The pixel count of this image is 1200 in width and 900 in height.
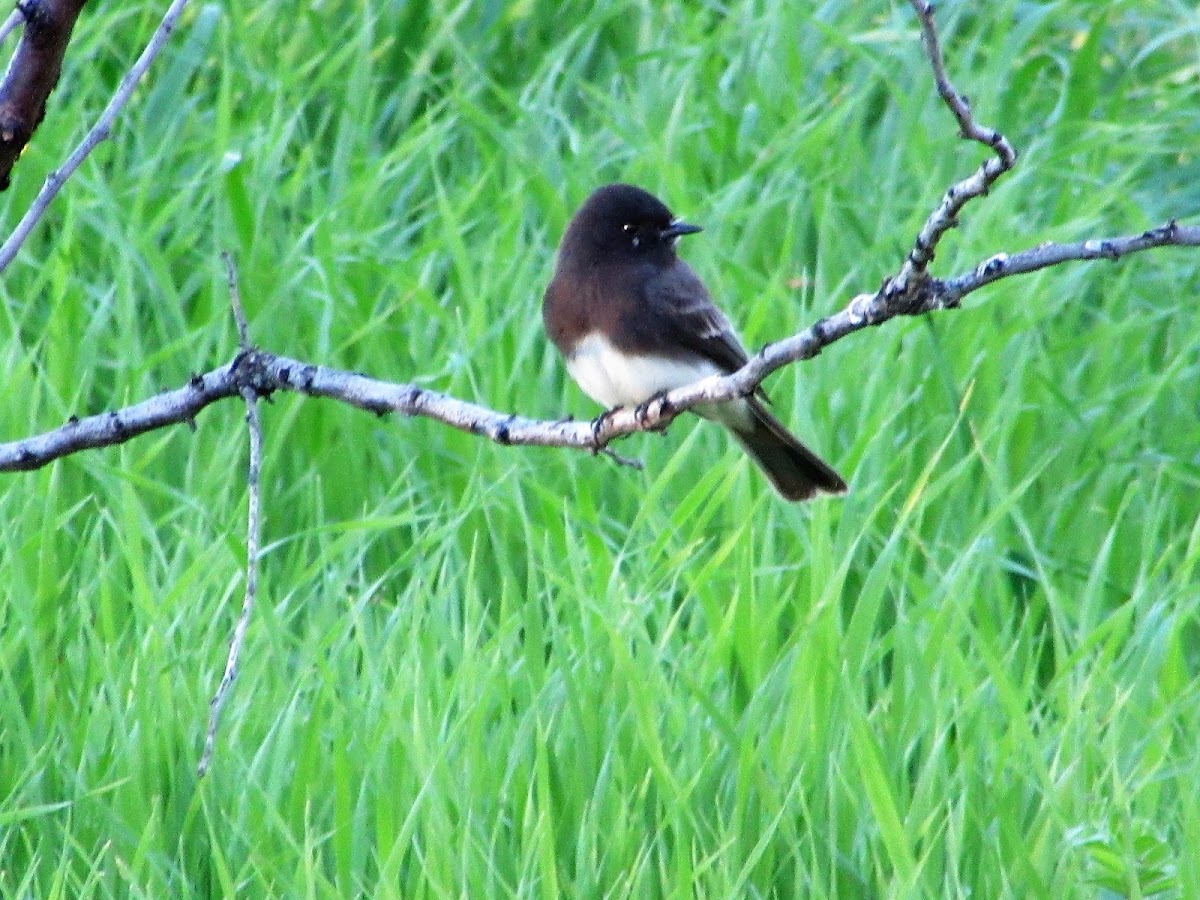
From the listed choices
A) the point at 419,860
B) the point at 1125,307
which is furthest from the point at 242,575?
the point at 1125,307

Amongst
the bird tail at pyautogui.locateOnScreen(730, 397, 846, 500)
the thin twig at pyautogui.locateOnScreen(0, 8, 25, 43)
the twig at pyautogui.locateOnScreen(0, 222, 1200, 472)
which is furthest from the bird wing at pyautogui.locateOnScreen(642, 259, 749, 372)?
the thin twig at pyautogui.locateOnScreen(0, 8, 25, 43)

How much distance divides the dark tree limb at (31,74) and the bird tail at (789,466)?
6.47ft

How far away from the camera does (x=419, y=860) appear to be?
2.94 m

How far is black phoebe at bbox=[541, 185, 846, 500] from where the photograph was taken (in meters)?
3.88

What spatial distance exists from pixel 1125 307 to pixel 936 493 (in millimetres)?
1760

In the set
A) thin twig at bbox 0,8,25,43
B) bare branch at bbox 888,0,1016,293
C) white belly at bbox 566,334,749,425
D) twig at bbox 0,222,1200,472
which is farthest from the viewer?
white belly at bbox 566,334,749,425

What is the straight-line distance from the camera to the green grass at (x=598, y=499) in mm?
3098

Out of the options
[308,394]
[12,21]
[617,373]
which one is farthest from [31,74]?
[617,373]

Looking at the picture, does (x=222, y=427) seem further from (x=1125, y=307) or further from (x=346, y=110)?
(x=1125, y=307)

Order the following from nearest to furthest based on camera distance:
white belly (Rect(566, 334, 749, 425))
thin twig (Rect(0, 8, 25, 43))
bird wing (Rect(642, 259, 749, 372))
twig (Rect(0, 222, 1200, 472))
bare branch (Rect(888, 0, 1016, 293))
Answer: bare branch (Rect(888, 0, 1016, 293)), thin twig (Rect(0, 8, 25, 43)), twig (Rect(0, 222, 1200, 472)), white belly (Rect(566, 334, 749, 425)), bird wing (Rect(642, 259, 749, 372))

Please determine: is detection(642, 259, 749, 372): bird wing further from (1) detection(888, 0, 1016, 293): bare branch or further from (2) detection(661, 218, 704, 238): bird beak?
(1) detection(888, 0, 1016, 293): bare branch

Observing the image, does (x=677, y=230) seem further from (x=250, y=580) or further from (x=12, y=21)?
(x=12, y=21)

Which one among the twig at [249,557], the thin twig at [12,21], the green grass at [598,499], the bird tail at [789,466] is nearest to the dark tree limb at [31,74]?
the thin twig at [12,21]

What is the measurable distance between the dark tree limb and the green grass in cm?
121
